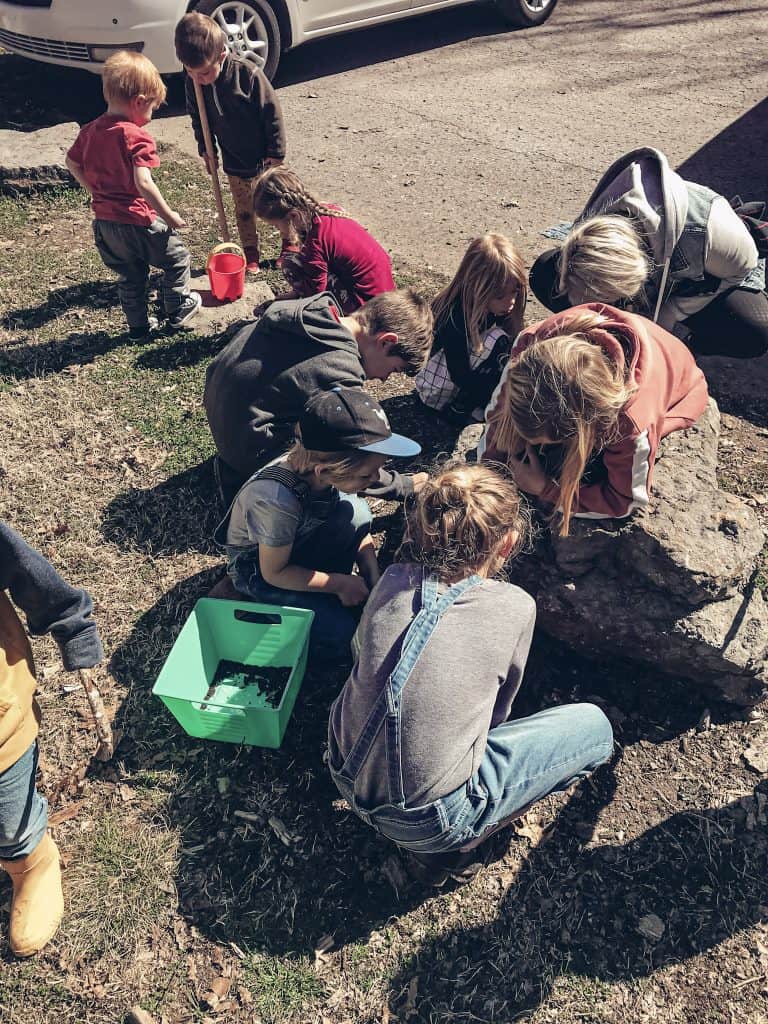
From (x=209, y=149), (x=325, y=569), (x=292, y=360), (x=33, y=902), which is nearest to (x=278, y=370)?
(x=292, y=360)

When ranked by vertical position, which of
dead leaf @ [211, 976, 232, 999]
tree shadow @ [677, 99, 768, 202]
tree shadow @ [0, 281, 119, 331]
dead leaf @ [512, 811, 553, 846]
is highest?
tree shadow @ [677, 99, 768, 202]

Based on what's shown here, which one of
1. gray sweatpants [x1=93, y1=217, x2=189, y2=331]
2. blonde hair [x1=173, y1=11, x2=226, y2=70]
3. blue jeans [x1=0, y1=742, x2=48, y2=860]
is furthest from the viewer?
gray sweatpants [x1=93, y1=217, x2=189, y2=331]

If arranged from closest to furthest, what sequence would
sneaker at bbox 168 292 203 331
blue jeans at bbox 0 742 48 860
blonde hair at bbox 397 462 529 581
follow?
1. blonde hair at bbox 397 462 529 581
2. blue jeans at bbox 0 742 48 860
3. sneaker at bbox 168 292 203 331

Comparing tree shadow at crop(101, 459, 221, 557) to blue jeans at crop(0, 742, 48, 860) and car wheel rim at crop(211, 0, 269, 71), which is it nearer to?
blue jeans at crop(0, 742, 48, 860)

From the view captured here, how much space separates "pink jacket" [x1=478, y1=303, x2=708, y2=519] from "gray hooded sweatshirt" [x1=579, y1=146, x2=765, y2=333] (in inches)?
21.5

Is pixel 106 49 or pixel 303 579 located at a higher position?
pixel 106 49

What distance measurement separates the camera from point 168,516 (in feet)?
12.8

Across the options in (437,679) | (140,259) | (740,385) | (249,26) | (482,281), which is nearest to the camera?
(437,679)

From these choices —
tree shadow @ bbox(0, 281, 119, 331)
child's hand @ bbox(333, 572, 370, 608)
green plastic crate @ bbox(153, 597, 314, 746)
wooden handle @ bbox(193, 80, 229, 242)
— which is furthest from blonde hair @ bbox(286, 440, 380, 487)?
tree shadow @ bbox(0, 281, 119, 331)

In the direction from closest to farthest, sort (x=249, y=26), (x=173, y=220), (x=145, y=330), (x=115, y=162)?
(x=115, y=162) → (x=173, y=220) → (x=145, y=330) → (x=249, y=26)

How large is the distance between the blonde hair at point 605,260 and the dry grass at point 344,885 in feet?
5.11

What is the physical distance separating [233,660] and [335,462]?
3.46 ft

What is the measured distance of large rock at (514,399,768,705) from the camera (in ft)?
9.87

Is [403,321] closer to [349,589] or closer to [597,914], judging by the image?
[349,589]
